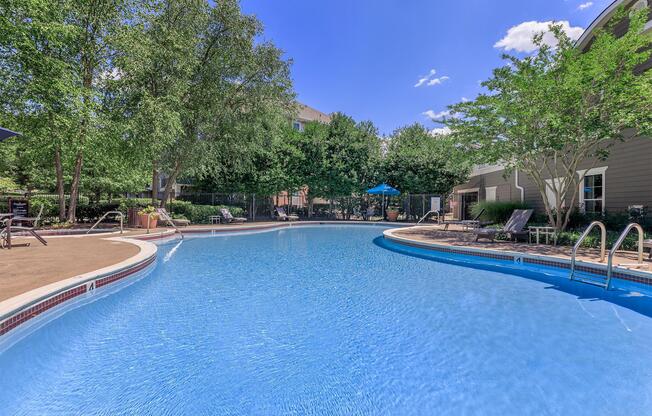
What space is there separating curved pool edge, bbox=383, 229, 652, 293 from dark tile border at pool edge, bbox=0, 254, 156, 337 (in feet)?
24.4

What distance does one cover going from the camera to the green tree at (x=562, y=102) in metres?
7.81

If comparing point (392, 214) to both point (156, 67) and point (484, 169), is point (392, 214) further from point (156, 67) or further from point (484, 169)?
point (156, 67)

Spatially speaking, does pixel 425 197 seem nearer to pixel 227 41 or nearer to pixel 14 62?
pixel 227 41

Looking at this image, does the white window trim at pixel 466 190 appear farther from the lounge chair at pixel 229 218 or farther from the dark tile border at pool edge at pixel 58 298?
the dark tile border at pool edge at pixel 58 298

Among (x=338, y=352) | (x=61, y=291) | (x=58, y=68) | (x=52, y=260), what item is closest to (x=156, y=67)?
(x=58, y=68)

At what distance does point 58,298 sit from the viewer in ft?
14.0

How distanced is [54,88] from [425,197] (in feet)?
57.6

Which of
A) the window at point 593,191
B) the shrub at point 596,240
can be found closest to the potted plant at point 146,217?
the shrub at point 596,240

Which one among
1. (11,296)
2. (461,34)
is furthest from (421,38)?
(11,296)

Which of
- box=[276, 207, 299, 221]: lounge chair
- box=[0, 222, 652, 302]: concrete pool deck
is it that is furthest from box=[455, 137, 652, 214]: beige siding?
box=[276, 207, 299, 221]: lounge chair

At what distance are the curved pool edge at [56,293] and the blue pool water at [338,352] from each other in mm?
229

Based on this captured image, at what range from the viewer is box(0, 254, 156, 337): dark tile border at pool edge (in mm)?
3430

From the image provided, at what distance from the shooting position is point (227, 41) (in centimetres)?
1459

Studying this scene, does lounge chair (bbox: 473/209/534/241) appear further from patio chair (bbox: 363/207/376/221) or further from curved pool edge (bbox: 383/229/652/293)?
patio chair (bbox: 363/207/376/221)
